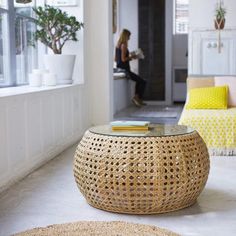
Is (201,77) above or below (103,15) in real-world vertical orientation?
below

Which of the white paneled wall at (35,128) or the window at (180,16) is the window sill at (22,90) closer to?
the white paneled wall at (35,128)

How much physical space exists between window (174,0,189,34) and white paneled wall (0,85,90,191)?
197 inches

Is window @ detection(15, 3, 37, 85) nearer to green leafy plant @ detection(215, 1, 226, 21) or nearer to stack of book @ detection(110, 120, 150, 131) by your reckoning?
stack of book @ detection(110, 120, 150, 131)

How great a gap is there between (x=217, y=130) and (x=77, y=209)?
1.96 meters

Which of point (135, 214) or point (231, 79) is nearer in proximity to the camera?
point (135, 214)

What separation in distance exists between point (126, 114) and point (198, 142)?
195 inches

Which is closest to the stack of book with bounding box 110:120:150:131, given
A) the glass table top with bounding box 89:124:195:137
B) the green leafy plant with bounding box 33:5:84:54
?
the glass table top with bounding box 89:124:195:137

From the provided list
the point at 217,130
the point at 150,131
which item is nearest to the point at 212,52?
the point at 217,130

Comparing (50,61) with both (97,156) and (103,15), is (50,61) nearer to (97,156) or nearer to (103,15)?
(103,15)

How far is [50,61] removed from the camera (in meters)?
4.83

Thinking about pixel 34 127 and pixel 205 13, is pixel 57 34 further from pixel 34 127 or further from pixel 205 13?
pixel 205 13

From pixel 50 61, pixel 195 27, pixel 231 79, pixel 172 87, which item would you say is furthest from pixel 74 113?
pixel 172 87

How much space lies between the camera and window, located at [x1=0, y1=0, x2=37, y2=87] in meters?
4.44

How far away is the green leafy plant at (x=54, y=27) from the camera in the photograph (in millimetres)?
4668
